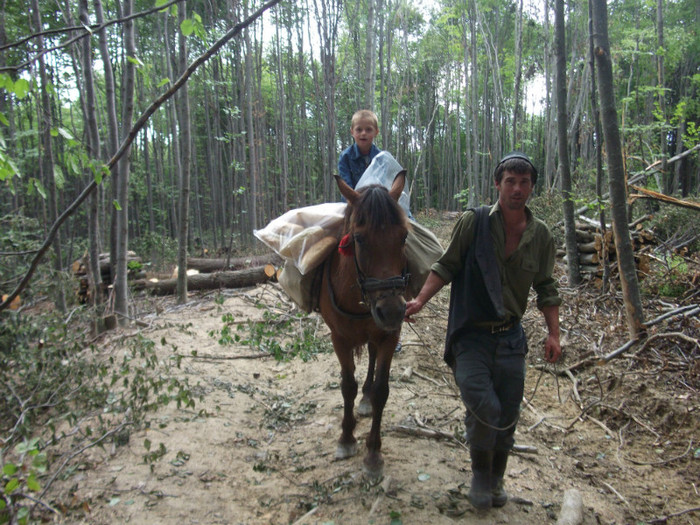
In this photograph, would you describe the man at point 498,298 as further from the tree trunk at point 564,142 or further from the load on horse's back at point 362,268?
the tree trunk at point 564,142

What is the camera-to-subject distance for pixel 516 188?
2.40 m

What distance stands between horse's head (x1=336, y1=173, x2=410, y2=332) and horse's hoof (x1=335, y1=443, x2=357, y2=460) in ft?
4.28

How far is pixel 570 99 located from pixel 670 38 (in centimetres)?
412

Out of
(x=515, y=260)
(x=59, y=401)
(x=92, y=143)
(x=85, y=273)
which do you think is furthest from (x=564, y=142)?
(x=85, y=273)

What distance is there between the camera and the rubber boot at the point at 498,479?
8.22ft

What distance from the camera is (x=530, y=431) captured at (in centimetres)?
359

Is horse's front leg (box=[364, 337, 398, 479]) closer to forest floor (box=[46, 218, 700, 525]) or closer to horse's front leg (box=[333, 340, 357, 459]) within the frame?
forest floor (box=[46, 218, 700, 525])

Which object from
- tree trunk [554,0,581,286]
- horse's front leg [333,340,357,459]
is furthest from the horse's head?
tree trunk [554,0,581,286]

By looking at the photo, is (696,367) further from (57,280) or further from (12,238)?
(12,238)

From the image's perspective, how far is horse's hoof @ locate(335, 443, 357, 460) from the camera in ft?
10.4

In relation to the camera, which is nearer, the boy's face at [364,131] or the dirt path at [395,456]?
the dirt path at [395,456]

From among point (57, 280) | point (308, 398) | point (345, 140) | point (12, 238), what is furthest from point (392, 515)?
point (345, 140)

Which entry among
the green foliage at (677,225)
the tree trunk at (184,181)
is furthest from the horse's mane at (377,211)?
the green foliage at (677,225)

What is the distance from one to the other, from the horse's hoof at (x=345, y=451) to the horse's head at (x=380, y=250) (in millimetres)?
1305
